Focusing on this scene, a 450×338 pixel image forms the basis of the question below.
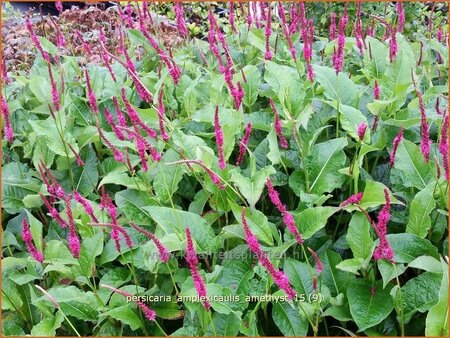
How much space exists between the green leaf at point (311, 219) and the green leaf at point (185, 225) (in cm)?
21

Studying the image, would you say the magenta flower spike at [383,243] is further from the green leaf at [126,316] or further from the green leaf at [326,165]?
the green leaf at [126,316]

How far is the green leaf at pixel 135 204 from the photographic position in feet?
4.95

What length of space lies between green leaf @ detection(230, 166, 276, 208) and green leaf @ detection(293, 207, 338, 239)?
0.11 meters

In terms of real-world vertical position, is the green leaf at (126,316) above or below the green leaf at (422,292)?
below

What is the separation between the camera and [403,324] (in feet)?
4.05

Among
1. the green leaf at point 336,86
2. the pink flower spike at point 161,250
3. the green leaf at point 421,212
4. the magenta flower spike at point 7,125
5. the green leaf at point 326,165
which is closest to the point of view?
the pink flower spike at point 161,250

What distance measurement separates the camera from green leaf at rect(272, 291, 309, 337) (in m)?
1.26

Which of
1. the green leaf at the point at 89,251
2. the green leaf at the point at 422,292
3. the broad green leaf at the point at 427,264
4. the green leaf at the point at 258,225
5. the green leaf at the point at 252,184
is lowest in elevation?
the green leaf at the point at 422,292

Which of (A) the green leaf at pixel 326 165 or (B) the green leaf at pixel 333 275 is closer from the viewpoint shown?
(B) the green leaf at pixel 333 275

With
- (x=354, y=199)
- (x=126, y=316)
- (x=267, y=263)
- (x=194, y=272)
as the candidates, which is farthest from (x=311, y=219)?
(x=126, y=316)

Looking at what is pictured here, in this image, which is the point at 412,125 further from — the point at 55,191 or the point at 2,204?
the point at 2,204

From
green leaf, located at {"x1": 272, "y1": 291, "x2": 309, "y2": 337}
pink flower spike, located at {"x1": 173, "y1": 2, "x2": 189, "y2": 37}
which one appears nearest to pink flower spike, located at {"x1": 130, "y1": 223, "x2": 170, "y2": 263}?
green leaf, located at {"x1": 272, "y1": 291, "x2": 309, "y2": 337}

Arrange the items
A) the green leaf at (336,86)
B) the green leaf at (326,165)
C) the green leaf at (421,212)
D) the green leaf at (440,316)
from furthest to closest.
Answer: the green leaf at (336,86) → the green leaf at (326,165) → the green leaf at (421,212) → the green leaf at (440,316)

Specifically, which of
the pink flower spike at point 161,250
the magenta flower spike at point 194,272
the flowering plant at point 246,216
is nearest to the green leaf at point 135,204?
the flowering plant at point 246,216
